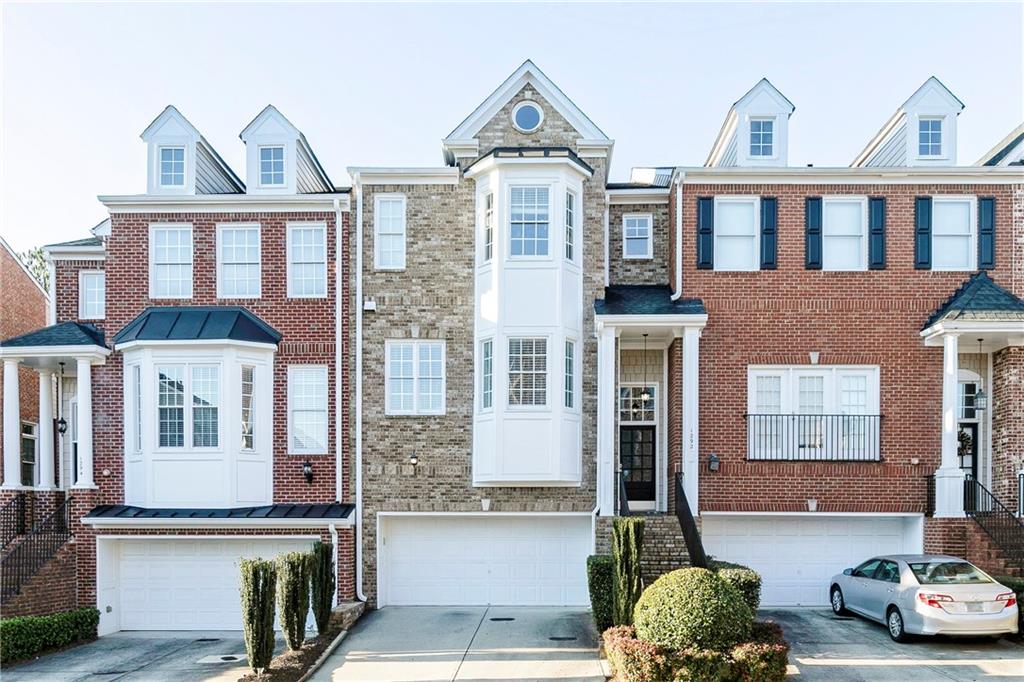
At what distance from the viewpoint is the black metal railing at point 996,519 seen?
50.3 ft

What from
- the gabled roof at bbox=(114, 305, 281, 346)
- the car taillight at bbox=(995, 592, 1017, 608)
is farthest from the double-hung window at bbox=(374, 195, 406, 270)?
the car taillight at bbox=(995, 592, 1017, 608)

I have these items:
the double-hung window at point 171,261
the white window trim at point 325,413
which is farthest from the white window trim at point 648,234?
the double-hung window at point 171,261

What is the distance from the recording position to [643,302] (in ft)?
56.6

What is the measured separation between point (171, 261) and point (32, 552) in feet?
20.3

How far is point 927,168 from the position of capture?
1716 centimetres

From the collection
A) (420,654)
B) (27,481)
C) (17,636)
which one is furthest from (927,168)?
(27,481)

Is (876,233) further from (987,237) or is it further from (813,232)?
(987,237)

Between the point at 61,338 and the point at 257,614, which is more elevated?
the point at 61,338

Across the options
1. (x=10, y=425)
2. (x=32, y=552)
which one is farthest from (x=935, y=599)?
(x=10, y=425)

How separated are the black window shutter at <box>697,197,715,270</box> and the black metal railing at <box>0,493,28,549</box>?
1452 cm

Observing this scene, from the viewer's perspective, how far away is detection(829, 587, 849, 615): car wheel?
16.1 m

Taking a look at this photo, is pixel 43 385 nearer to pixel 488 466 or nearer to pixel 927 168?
pixel 488 466

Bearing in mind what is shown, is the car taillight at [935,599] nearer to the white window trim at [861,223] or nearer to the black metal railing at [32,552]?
the white window trim at [861,223]

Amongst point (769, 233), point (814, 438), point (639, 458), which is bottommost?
point (639, 458)
